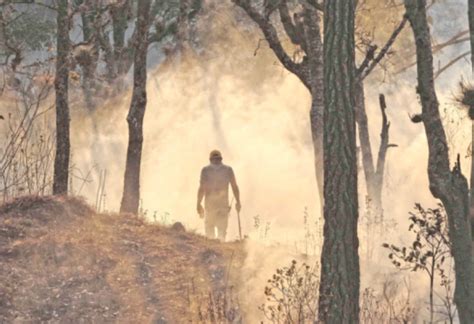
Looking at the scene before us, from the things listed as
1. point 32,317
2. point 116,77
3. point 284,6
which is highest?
point 116,77

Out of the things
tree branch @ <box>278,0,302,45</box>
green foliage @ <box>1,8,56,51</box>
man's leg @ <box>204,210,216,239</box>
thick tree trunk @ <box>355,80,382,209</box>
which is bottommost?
man's leg @ <box>204,210,216,239</box>

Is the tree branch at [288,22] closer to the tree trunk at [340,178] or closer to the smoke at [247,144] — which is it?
the smoke at [247,144]

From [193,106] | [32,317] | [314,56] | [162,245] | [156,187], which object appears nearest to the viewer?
[32,317]

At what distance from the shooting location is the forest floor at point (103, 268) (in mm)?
8195

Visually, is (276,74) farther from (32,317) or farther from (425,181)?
(32,317)

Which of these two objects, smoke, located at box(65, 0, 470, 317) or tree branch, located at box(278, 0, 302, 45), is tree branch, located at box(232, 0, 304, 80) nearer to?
tree branch, located at box(278, 0, 302, 45)

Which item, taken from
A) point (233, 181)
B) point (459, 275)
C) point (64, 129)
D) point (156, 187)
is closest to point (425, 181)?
point (156, 187)

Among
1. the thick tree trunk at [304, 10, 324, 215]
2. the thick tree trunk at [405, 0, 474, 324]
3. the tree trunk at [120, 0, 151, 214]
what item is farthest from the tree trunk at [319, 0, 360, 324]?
the tree trunk at [120, 0, 151, 214]

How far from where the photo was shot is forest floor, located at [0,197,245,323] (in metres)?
8.20

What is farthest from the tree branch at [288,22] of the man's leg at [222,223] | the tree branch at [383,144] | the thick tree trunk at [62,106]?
the thick tree trunk at [62,106]

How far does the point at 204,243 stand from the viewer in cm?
1080

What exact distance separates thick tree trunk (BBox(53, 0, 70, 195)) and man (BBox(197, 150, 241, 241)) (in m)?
2.26

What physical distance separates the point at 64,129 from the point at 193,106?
1873cm

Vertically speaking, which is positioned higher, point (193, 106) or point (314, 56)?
point (193, 106)
